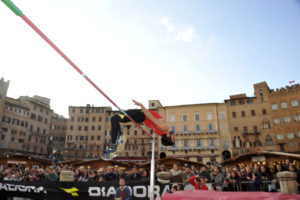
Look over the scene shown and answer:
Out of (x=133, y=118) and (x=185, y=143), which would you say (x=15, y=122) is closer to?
(x=185, y=143)

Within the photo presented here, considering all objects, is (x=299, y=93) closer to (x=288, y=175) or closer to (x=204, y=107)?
(x=204, y=107)

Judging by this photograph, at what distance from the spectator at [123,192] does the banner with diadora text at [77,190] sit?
0.16 m

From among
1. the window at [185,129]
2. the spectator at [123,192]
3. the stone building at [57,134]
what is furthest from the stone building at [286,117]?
the stone building at [57,134]

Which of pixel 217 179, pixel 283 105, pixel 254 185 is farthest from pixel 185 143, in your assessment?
pixel 254 185

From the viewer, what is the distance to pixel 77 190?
7.57 metres

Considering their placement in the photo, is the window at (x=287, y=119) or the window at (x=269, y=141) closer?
the window at (x=287, y=119)

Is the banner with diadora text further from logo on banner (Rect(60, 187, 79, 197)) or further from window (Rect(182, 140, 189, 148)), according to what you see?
window (Rect(182, 140, 189, 148))

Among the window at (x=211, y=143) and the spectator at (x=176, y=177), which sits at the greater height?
the window at (x=211, y=143)

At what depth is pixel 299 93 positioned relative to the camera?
39125mm

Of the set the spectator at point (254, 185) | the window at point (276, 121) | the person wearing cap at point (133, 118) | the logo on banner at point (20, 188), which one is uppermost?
the window at point (276, 121)

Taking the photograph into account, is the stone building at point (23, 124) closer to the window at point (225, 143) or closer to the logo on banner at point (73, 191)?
the logo on banner at point (73, 191)

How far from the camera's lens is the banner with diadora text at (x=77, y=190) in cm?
705

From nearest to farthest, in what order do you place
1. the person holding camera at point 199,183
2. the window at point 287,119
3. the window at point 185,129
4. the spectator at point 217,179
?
the person holding camera at point 199,183, the spectator at point 217,179, the window at point 287,119, the window at point 185,129

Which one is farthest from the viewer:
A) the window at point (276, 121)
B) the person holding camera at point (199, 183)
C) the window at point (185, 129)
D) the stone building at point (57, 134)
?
the stone building at point (57, 134)
